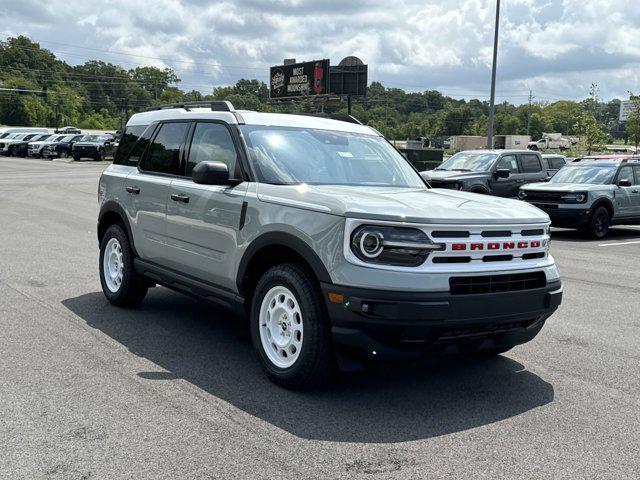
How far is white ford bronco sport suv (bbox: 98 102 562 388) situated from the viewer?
433cm

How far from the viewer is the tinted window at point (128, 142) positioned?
23.8 ft

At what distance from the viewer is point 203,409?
14.6ft

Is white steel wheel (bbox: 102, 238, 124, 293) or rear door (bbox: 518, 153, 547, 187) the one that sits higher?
rear door (bbox: 518, 153, 547, 187)

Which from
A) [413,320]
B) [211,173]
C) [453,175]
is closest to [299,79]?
[453,175]

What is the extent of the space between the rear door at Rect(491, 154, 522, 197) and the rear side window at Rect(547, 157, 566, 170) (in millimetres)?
4629

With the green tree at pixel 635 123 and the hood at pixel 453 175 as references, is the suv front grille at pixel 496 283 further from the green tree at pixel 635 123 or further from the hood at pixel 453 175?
the green tree at pixel 635 123

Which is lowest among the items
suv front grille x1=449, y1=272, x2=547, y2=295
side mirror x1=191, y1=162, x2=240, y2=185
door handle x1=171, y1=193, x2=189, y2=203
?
suv front grille x1=449, y1=272, x2=547, y2=295

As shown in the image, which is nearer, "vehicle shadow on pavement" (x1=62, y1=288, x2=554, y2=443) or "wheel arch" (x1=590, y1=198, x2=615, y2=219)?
"vehicle shadow on pavement" (x1=62, y1=288, x2=554, y2=443)

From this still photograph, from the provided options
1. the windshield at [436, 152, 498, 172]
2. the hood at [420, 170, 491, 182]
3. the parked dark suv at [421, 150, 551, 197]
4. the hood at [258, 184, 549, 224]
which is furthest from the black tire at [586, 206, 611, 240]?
the hood at [258, 184, 549, 224]

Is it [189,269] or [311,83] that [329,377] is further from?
[311,83]

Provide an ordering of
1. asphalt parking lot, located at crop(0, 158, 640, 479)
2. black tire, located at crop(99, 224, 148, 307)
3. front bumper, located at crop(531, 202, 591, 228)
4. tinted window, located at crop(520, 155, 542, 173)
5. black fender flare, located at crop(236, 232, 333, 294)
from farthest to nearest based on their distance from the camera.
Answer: tinted window, located at crop(520, 155, 542, 173), front bumper, located at crop(531, 202, 591, 228), black tire, located at crop(99, 224, 148, 307), black fender flare, located at crop(236, 232, 333, 294), asphalt parking lot, located at crop(0, 158, 640, 479)

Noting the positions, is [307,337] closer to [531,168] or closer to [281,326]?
[281,326]

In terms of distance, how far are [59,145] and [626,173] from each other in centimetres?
4249

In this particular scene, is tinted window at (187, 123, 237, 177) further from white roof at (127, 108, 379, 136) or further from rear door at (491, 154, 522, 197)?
rear door at (491, 154, 522, 197)
